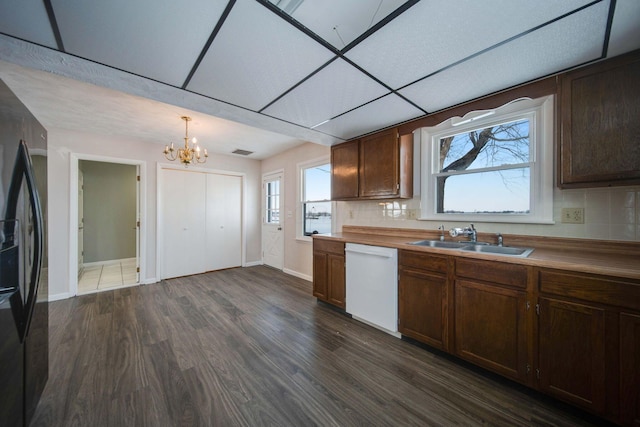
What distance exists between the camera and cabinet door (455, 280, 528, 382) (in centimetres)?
158

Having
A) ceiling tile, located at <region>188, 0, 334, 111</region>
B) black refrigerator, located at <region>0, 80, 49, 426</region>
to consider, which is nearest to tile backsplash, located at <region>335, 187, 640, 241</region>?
ceiling tile, located at <region>188, 0, 334, 111</region>

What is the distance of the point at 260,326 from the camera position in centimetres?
255

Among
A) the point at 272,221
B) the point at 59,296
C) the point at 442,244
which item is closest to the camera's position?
the point at 442,244

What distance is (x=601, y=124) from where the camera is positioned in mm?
1530

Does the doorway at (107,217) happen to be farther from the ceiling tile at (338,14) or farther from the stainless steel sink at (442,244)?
the stainless steel sink at (442,244)

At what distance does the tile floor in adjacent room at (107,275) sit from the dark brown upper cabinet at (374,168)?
4030 millimetres

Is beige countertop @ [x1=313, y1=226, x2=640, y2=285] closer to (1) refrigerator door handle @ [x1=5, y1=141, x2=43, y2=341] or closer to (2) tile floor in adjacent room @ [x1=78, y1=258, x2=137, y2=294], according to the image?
(1) refrigerator door handle @ [x1=5, y1=141, x2=43, y2=341]

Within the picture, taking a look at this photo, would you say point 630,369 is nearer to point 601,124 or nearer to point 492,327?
point 492,327

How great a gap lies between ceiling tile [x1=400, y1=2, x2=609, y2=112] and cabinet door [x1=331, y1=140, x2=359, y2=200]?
1.10 metres

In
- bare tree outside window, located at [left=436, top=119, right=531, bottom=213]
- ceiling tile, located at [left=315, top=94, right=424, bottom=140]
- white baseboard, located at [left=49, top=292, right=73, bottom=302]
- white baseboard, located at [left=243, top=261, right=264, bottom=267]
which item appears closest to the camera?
bare tree outside window, located at [left=436, top=119, right=531, bottom=213]

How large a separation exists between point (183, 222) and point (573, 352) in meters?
5.23

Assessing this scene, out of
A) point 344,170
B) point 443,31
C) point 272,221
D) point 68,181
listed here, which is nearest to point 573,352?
point 443,31

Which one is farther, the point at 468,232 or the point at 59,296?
the point at 59,296

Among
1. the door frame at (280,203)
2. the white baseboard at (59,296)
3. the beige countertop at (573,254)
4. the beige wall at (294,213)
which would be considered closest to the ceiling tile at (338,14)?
the beige countertop at (573,254)
